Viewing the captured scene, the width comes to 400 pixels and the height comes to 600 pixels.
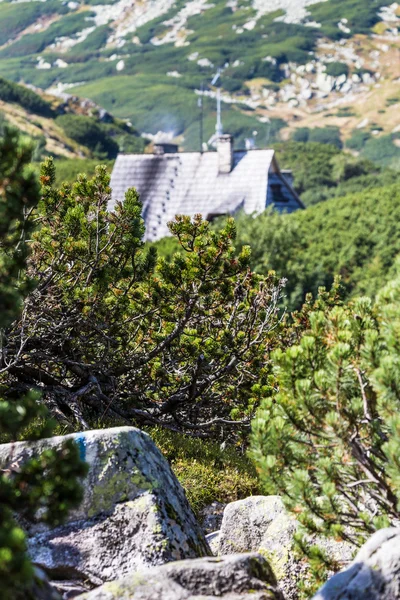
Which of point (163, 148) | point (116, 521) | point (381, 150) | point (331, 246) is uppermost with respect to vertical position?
point (116, 521)

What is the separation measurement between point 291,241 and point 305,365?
31.9m

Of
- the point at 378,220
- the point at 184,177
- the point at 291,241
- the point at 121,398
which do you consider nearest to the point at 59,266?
the point at 121,398

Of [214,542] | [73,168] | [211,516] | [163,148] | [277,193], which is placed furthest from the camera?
[73,168]

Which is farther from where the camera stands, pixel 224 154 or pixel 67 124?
pixel 67 124

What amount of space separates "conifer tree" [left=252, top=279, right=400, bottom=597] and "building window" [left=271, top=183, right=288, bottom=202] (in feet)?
161

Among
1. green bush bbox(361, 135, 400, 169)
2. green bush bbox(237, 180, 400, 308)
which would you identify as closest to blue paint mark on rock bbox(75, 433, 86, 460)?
green bush bbox(237, 180, 400, 308)

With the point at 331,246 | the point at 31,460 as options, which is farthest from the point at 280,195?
the point at 31,460

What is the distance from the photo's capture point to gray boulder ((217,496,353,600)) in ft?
19.1

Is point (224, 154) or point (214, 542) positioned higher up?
point (214, 542)

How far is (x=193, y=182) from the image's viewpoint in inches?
1989

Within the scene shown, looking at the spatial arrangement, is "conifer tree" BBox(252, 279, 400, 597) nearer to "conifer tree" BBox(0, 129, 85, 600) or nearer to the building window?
"conifer tree" BBox(0, 129, 85, 600)

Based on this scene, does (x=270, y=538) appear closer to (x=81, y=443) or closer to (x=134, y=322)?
(x=81, y=443)

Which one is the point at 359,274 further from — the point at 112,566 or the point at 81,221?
the point at 112,566

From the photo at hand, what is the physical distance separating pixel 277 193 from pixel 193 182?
6.54m
